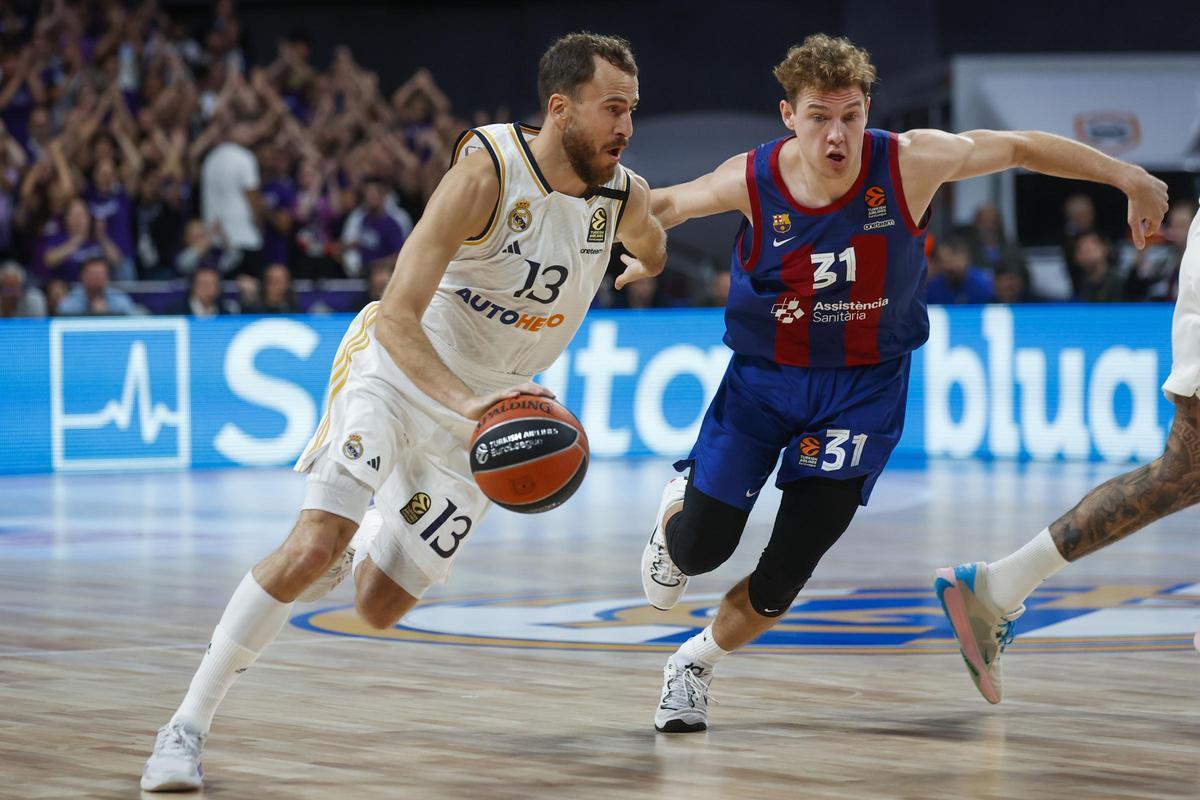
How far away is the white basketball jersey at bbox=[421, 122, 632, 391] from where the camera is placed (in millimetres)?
5391

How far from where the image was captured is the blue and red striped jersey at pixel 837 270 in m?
5.75

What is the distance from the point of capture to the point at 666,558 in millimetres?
5941

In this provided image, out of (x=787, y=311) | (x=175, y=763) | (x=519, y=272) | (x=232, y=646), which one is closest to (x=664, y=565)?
(x=787, y=311)

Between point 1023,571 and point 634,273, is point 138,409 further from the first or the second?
point 1023,571

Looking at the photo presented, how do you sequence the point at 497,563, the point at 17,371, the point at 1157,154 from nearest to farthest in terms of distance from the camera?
the point at 497,563 → the point at 17,371 → the point at 1157,154

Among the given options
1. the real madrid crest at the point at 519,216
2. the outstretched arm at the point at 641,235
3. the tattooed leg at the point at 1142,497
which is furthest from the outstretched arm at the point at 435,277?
the tattooed leg at the point at 1142,497

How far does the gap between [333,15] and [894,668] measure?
17867 mm

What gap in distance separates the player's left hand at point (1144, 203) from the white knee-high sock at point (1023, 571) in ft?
3.18

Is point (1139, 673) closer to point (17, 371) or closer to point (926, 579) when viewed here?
point (926, 579)

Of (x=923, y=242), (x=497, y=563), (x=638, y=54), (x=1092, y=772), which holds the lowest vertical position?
(x=497, y=563)

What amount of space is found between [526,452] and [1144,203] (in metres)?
2.16

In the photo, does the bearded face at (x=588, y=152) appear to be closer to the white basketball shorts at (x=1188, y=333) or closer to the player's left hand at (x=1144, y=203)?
the player's left hand at (x=1144, y=203)

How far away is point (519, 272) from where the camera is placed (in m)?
5.48

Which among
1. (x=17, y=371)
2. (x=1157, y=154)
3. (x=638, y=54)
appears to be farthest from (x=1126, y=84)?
(x=17, y=371)
